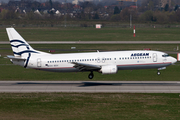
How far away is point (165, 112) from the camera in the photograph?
33.9 m

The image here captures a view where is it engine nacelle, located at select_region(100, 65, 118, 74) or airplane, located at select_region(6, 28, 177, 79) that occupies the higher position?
airplane, located at select_region(6, 28, 177, 79)

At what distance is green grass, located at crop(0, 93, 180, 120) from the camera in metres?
32.7

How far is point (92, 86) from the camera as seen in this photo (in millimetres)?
48031

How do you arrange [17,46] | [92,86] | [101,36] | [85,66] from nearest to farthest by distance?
[92,86], [85,66], [17,46], [101,36]

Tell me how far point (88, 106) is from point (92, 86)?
464 inches

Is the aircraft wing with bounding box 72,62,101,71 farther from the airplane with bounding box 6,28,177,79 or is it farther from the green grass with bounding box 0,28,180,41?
the green grass with bounding box 0,28,180,41

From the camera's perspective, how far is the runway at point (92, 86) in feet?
146

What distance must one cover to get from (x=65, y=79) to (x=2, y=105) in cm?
1859

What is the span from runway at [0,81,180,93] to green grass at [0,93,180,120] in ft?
8.95

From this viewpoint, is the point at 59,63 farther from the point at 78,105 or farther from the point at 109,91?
the point at 78,105

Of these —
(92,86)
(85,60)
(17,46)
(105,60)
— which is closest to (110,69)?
(105,60)

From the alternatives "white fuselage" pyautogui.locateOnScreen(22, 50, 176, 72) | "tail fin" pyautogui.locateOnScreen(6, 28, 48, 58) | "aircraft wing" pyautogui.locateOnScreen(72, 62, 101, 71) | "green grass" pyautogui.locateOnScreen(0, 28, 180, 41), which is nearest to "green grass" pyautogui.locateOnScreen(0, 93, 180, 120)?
"aircraft wing" pyautogui.locateOnScreen(72, 62, 101, 71)

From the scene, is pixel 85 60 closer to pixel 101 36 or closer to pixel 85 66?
pixel 85 66

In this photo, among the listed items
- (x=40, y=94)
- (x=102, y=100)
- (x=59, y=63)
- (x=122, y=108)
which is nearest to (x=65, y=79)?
(x=59, y=63)
